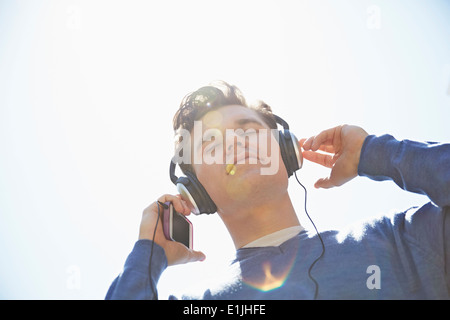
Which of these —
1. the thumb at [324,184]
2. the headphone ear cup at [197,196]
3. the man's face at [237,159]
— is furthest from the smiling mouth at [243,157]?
the thumb at [324,184]

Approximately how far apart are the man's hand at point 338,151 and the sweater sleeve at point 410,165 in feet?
0.27

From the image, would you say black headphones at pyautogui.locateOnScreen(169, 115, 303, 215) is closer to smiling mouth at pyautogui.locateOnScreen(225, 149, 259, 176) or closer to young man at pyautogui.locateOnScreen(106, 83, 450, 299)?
young man at pyautogui.locateOnScreen(106, 83, 450, 299)

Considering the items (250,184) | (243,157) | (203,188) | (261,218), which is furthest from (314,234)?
(203,188)

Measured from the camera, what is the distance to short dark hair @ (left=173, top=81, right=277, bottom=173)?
7.30ft

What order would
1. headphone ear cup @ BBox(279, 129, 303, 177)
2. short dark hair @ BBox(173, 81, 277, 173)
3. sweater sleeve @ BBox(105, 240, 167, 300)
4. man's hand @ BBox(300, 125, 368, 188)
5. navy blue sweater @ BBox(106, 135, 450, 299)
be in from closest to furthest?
navy blue sweater @ BBox(106, 135, 450, 299) → sweater sleeve @ BBox(105, 240, 167, 300) → man's hand @ BBox(300, 125, 368, 188) → headphone ear cup @ BBox(279, 129, 303, 177) → short dark hair @ BBox(173, 81, 277, 173)

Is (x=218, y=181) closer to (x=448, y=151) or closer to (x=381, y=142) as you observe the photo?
(x=381, y=142)

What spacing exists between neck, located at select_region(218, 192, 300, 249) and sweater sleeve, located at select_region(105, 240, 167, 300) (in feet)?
1.60

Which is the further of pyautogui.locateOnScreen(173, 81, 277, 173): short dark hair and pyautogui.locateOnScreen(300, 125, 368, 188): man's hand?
pyautogui.locateOnScreen(173, 81, 277, 173): short dark hair

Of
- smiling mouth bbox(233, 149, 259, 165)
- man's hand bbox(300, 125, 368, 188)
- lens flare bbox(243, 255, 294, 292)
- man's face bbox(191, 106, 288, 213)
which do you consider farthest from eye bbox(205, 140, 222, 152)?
lens flare bbox(243, 255, 294, 292)

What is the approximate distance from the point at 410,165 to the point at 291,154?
651 millimetres

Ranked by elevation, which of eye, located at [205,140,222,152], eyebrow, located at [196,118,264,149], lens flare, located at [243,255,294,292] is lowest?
lens flare, located at [243,255,294,292]

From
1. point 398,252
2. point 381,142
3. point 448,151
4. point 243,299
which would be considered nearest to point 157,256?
point 243,299
